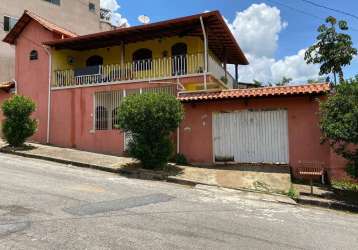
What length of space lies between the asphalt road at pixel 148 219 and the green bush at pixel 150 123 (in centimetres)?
235

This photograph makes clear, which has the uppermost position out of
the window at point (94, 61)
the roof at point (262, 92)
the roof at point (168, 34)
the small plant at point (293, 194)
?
the roof at point (168, 34)

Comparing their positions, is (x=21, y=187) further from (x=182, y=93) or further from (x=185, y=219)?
(x=182, y=93)

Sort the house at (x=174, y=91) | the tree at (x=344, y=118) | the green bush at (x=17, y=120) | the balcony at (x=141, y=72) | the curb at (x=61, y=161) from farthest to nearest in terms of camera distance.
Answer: the balcony at (x=141, y=72)
the green bush at (x=17, y=120)
the curb at (x=61, y=161)
the house at (x=174, y=91)
the tree at (x=344, y=118)

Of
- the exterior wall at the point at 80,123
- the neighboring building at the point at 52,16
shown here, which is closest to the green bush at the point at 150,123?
the exterior wall at the point at 80,123

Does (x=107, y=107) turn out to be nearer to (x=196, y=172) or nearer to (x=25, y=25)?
(x=196, y=172)

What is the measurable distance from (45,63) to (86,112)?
4.00m

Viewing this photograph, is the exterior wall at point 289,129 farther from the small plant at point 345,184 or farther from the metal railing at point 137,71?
the metal railing at point 137,71

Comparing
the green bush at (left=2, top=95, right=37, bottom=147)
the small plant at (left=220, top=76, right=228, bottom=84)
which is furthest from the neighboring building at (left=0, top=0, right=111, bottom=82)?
the small plant at (left=220, top=76, right=228, bottom=84)

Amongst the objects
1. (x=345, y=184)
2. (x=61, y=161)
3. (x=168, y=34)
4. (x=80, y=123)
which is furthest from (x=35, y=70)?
(x=345, y=184)

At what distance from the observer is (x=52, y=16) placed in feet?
106

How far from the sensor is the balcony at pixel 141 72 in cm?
1659

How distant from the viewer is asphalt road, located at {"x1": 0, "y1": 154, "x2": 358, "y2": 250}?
5.67 metres

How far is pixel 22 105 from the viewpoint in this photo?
16516 mm

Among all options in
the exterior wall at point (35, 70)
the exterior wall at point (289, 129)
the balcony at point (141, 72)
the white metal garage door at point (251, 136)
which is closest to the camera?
the exterior wall at point (289, 129)
